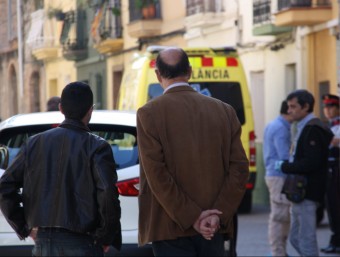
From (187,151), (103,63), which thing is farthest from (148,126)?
(103,63)

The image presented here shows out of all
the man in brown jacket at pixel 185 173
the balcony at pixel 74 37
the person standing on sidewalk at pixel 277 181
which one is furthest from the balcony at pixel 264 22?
the man in brown jacket at pixel 185 173

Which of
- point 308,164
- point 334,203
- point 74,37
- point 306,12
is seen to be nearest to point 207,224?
point 308,164

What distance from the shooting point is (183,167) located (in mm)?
6719

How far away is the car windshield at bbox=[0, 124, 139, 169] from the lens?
9156 mm

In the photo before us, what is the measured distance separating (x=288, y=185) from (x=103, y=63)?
22.7 meters

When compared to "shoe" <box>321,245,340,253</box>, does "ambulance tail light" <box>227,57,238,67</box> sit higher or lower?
higher

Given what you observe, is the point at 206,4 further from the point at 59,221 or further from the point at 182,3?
the point at 59,221

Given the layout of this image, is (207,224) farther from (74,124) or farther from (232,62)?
(232,62)

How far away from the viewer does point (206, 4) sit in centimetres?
2616

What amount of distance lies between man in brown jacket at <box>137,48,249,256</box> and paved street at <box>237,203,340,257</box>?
6.98 meters

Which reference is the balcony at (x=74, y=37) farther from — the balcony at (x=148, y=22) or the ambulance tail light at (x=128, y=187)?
the ambulance tail light at (x=128, y=187)

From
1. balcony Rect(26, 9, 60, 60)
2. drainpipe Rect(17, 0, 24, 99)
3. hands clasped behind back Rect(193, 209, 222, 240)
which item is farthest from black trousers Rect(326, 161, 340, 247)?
hands clasped behind back Rect(193, 209, 222, 240)

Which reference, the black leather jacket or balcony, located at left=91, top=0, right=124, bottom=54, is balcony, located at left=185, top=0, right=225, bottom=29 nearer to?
balcony, located at left=91, top=0, right=124, bottom=54

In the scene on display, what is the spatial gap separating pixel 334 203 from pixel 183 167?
8.27m
